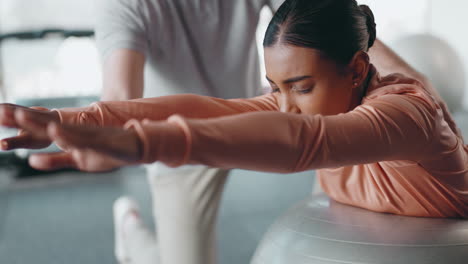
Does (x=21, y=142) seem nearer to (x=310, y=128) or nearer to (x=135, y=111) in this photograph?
(x=135, y=111)

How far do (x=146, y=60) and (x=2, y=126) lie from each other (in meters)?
0.48

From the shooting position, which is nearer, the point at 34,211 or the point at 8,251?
the point at 8,251

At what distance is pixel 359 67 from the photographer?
1.82ft

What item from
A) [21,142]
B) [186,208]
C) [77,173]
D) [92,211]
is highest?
[21,142]

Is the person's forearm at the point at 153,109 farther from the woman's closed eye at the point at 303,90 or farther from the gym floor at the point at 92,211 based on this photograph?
the gym floor at the point at 92,211

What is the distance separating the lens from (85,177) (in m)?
2.89

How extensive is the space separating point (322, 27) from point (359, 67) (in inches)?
3.7

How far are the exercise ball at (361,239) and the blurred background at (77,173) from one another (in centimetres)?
55

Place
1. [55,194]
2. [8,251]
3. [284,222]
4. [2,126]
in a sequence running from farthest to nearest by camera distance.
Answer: [55,194], [8,251], [284,222], [2,126]

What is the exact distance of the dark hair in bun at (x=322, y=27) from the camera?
0.50 metres

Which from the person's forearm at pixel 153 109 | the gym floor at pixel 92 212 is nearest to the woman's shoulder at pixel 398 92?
→ the person's forearm at pixel 153 109

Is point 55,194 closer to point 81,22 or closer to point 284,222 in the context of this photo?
point 81,22

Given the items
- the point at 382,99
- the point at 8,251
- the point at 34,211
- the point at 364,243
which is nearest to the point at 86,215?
the point at 34,211

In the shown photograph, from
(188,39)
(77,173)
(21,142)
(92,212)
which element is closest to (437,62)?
(188,39)
